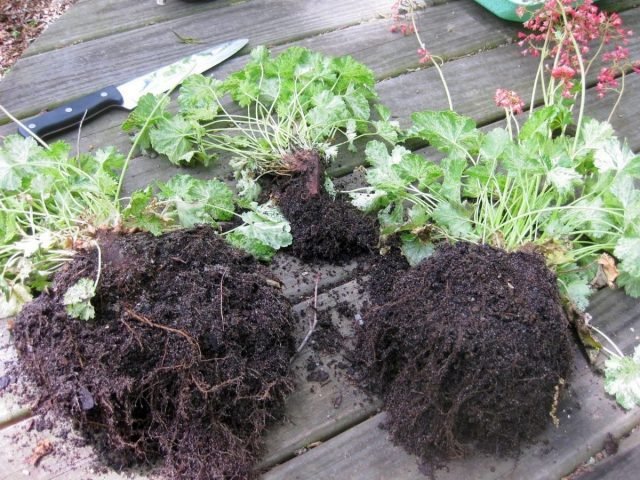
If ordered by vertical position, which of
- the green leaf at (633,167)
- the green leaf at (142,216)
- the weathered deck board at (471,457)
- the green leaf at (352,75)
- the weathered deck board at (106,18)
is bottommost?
the weathered deck board at (471,457)

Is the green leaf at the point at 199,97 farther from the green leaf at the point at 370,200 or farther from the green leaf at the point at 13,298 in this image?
the green leaf at the point at 13,298

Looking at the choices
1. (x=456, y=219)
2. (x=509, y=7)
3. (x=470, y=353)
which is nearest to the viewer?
(x=470, y=353)

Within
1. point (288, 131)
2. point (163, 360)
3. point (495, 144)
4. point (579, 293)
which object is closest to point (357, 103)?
point (288, 131)

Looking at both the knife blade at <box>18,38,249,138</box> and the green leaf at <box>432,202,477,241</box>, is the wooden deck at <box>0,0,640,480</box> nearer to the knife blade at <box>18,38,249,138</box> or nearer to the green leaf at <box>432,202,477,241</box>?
the knife blade at <box>18,38,249,138</box>

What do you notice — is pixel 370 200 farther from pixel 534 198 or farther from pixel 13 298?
pixel 13 298

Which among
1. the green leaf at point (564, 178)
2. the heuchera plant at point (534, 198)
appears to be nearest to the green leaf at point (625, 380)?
the heuchera plant at point (534, 198)
